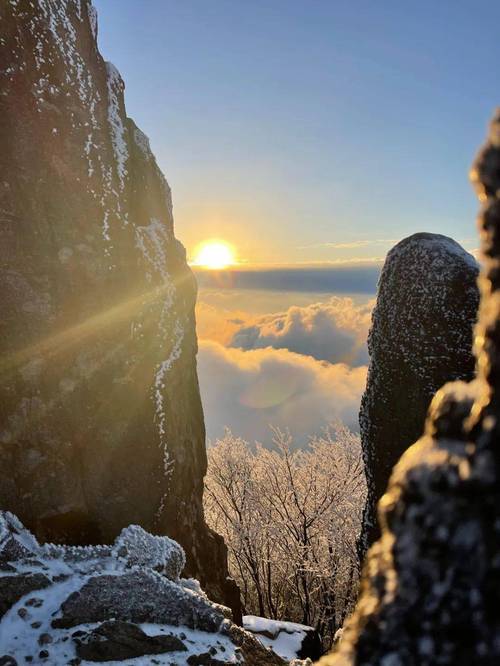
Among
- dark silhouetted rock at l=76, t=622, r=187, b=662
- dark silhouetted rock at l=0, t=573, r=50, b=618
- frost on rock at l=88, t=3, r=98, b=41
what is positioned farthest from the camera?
frost on rock at l=88, t=3, r=98, b=41

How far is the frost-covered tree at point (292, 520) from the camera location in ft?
77.7

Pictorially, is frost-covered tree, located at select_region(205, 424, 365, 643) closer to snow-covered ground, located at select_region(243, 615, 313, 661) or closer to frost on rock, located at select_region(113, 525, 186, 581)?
snow-covered ground, located at select_region(243, 615, 313, 661)

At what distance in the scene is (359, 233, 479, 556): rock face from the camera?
33.5 ft

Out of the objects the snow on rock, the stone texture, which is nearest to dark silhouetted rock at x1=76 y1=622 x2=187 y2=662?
the stone texture

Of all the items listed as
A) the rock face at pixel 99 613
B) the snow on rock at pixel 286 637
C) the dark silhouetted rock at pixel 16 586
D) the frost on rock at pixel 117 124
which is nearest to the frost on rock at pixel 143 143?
the frost on rock at pixel 117 124

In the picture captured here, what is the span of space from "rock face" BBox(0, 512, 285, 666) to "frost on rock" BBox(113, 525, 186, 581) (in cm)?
7

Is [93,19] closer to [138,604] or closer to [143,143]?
[143,143]

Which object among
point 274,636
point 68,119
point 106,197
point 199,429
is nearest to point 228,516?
point 274,636

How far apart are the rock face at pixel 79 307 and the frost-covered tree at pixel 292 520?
11.8m

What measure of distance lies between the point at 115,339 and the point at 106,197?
3718 millimetres

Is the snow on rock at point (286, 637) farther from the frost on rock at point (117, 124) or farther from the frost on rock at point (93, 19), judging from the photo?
the frost on rock at point (93, 19)

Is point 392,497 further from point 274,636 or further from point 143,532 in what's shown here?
point 274,636

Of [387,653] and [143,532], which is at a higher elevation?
[387,653]

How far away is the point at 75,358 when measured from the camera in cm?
1168
